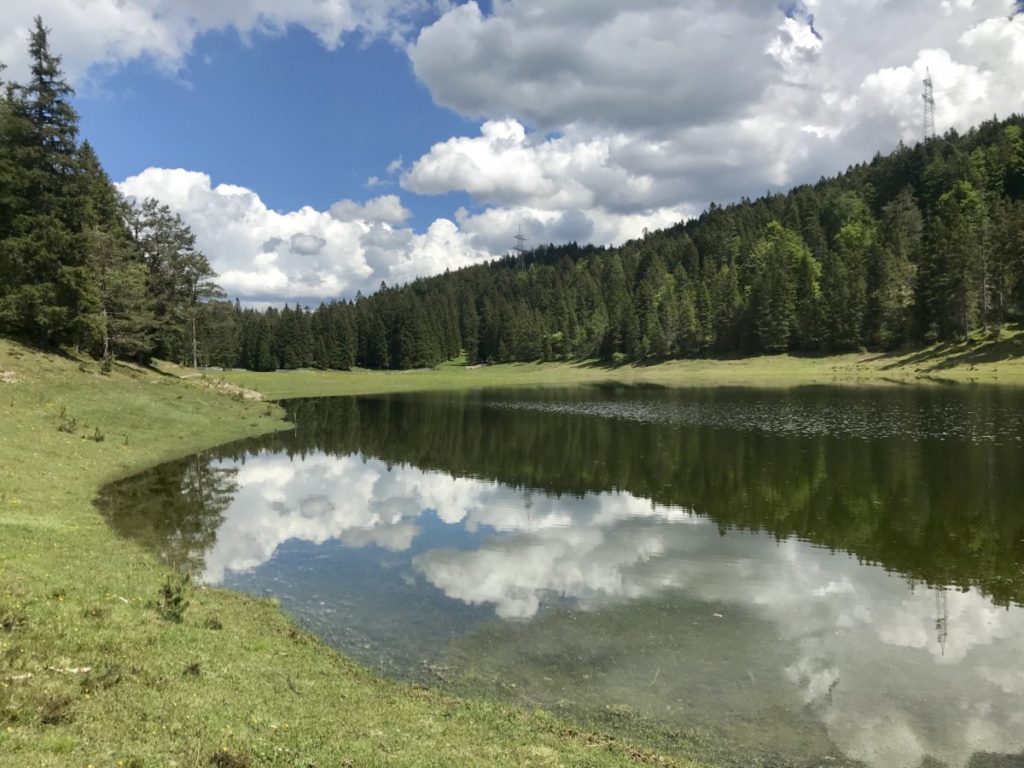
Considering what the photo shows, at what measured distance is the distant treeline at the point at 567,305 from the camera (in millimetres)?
52312

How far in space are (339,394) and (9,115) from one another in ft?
202

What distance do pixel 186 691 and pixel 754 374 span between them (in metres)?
120

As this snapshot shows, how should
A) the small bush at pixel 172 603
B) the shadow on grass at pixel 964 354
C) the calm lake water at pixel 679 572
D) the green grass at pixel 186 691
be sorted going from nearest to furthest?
the green grass at pixel 186 691 → the calm lake water at pixel 679 572 → the small bush at pixel 172 603 → the shadow on grass at pixel 964 354

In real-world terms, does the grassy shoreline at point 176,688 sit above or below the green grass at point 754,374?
below

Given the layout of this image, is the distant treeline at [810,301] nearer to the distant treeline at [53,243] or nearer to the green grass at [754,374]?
the green grass at [754,374]

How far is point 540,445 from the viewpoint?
48688 millimetres

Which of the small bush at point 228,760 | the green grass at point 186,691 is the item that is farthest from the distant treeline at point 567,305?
the small bush at point 228,760

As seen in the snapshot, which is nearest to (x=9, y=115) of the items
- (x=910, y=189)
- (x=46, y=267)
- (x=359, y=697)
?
(x=46, y=267)

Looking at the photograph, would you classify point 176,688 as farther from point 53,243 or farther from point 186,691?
point 53,243

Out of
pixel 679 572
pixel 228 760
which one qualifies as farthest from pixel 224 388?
pixel 228 760

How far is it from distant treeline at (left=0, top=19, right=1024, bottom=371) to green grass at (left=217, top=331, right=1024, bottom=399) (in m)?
5.55

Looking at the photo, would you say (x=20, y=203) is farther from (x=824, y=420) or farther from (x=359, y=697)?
(x=824, y=420)

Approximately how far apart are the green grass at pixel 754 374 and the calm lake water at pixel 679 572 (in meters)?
51.4

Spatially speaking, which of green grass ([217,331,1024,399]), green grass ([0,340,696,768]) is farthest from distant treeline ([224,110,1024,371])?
green grass ([0,340,696,768])
